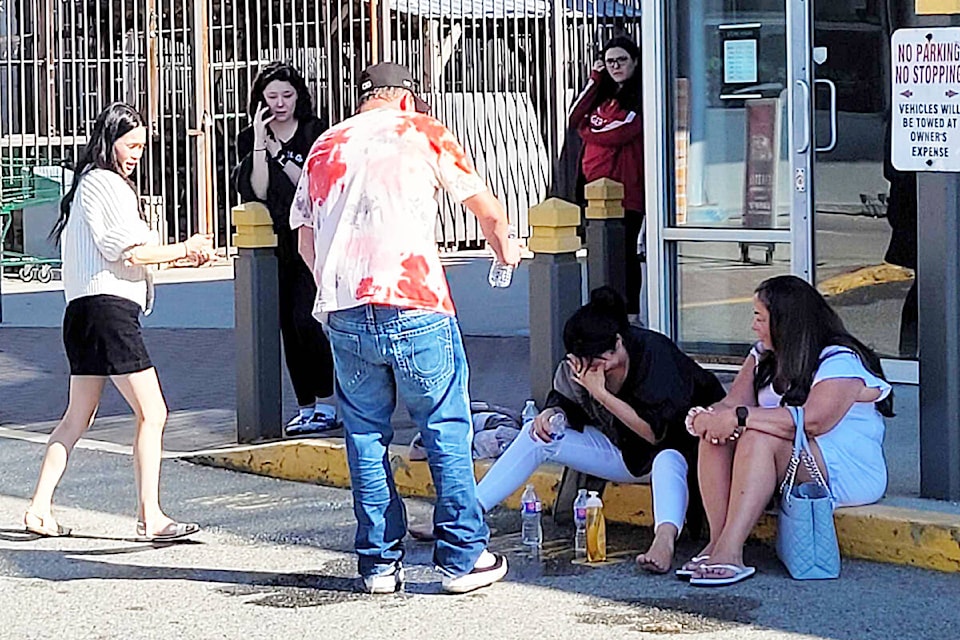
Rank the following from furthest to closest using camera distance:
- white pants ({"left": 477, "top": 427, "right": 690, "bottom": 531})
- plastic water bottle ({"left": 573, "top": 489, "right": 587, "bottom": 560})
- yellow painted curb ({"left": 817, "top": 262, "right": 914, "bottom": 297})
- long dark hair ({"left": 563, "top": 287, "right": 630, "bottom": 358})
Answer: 1. yellow painted curb ({"left": 817, "top": 262, "right": 914, "bottom": 297})
2. white pants ({"left": 477, "top": 427, "right": 690, "bottom": 531})
3. plastic water bottle ({"left": 573, "top": 489, "right": 587, "bottom": 560})
4. long dark hair ({"left": 563, "top": 287, "right": 630, "bottom": 358})

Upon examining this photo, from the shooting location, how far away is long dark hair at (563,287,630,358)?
6160 mm

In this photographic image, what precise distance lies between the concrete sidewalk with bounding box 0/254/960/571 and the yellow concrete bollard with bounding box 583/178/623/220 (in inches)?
38.9

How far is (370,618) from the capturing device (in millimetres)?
5723

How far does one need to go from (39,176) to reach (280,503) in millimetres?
8970

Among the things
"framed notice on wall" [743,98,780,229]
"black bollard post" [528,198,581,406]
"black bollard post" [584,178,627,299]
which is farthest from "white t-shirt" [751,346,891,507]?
"black bollard post" [584,178,627,299]

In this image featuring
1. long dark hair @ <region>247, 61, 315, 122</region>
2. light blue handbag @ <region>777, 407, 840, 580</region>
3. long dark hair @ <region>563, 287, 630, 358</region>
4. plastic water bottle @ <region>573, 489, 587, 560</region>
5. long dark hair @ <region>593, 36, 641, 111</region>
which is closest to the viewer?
light blue handbag @ <region>777, 407, 840, 580</region>

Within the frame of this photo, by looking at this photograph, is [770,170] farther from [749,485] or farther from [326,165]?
[326,165]

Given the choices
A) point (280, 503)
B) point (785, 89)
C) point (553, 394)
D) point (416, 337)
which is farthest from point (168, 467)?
point (785, 89)

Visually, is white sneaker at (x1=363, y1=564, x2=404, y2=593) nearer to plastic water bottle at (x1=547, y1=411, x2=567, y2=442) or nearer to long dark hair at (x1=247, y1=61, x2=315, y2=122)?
plastic water bottle at (x1=547, y1=411, x2=567, y2=442)

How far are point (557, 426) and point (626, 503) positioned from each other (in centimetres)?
51

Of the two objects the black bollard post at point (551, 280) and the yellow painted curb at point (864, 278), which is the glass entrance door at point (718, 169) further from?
the black bollard post at point (551, 280)

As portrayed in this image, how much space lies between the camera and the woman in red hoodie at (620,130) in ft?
31.0

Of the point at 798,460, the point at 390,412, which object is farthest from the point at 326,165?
the point at 798,460

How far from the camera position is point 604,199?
9281mm
